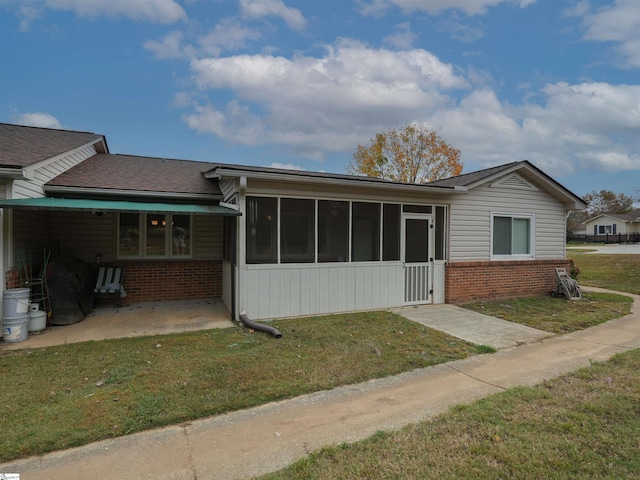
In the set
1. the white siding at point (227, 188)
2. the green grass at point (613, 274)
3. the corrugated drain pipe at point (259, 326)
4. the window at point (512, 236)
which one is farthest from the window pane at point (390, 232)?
the green grass at point (613, 274)

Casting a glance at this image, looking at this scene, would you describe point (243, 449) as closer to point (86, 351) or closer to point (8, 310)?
point (86, 351)

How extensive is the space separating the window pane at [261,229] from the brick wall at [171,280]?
9.91 feet

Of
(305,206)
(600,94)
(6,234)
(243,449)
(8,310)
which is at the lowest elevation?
(243,449)

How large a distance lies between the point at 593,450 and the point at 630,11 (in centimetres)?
1121

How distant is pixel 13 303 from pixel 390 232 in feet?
24.0

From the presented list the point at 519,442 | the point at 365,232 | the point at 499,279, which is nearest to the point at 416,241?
the point at 365,232

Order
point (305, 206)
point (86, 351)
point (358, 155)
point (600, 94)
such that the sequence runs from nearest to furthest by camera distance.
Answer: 1. point (86, 351)
2. point (305, 206)
3. point (600, 94)
4. point (358, 155)

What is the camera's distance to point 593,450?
8.69 ft

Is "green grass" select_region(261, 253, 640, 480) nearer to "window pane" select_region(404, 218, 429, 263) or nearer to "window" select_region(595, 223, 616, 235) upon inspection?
"window pane" select_region(404, 218, 429, 263)

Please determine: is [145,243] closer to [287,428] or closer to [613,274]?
[287,428]

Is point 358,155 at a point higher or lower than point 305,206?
higher

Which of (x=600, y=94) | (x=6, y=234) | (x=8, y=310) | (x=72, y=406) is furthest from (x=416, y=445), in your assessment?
(x=600, y=94)

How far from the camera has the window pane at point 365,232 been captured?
302 inches

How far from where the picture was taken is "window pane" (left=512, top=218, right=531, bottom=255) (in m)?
9.76
